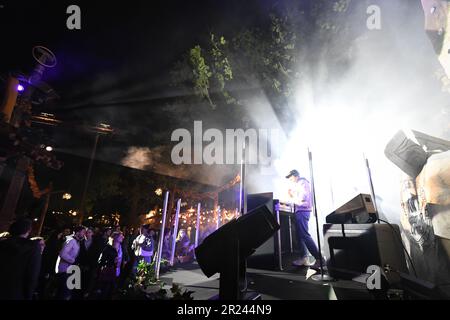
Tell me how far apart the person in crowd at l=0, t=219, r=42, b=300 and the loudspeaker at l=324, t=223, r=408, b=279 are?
18.0 feet

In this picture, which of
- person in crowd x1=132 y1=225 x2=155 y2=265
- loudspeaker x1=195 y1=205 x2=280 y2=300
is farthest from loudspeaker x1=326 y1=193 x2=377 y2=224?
person in crowd x1=132 y1=225 x2=155 y2=265

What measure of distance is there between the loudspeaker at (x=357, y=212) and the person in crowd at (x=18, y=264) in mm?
5951

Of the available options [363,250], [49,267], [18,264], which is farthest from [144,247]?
[363,250]

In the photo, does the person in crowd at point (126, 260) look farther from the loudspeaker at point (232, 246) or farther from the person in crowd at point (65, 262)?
the loudspeaker at point (232, 246)

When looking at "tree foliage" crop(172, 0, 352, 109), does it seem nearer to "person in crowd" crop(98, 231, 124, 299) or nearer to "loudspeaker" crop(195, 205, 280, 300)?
"loudspeaker" crop(195, 205, 280, 300)

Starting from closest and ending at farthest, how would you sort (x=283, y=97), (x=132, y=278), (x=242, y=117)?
1. (x=132, y=278)
2. (x=283, y=97)
3. (x=242, y=117)

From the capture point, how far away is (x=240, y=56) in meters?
12.2

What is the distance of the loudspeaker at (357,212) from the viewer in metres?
4.35

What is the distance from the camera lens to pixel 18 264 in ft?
10.8

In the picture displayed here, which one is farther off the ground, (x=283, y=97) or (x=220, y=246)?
(x=283, y=97)

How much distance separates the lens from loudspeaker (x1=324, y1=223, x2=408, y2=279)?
3.85m
